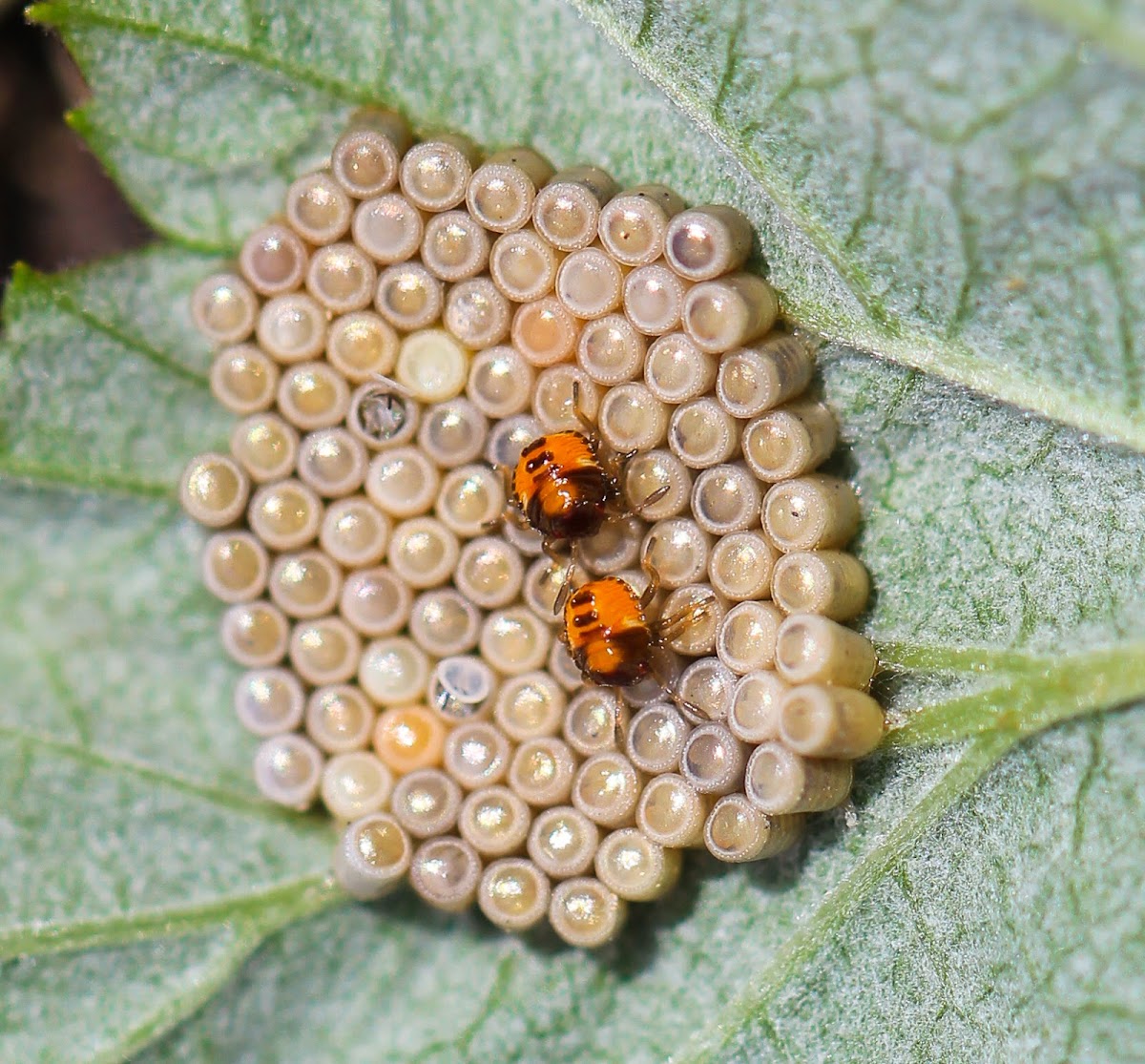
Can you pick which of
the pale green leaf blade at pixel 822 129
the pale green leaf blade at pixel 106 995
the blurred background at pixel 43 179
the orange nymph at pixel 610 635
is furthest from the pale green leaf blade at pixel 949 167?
the blurred background at pixel 43 179

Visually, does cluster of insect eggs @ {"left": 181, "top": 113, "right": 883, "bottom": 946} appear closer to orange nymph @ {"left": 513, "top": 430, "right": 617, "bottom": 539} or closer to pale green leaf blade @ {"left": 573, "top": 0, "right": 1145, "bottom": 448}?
orange nymph @ {"left": 513, "top": 430, "right": 617, "bottom": 539}

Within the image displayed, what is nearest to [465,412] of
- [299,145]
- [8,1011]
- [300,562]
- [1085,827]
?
[300,562]

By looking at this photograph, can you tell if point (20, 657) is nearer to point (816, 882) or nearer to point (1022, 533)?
point (816, 882)

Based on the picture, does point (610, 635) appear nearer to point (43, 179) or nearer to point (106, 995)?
point (106, 995)

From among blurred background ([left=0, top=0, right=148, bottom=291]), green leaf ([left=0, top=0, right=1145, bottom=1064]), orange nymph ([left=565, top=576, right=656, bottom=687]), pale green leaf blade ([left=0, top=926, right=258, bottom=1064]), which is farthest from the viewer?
blurred background ([left=0, top=0, right=148, bottom=291])

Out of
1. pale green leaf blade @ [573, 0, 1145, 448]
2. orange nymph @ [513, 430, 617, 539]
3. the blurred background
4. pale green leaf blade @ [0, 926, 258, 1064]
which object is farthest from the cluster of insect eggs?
the blurred background

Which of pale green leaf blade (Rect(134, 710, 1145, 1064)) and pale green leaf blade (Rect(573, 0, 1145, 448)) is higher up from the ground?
pale green leaf blade (Rect(573, 0, 1145, 448))
